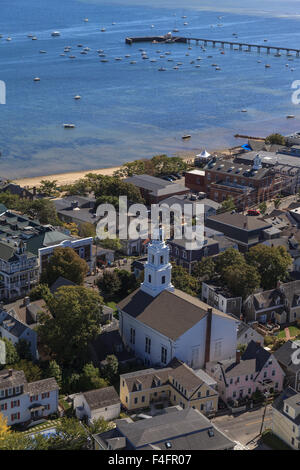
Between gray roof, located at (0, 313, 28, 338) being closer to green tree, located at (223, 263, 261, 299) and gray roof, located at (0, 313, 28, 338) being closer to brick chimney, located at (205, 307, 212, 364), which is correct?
brick chimney, located at (205, 307, 212, 364)

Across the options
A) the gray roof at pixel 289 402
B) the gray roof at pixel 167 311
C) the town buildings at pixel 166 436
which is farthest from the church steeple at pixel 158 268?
the town buildings at pixel 166 436

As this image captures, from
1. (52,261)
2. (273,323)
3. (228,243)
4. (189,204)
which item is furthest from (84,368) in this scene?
(189,204)

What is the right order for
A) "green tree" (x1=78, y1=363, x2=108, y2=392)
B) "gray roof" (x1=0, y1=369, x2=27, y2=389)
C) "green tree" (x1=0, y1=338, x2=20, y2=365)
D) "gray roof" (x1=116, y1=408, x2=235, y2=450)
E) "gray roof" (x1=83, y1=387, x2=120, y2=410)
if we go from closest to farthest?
"gray roof" (x1=116, y1=408, x2=235, y2=450) < "gray roof" (x1=0, y1=369, x2=27, y2=389) < "gray roof" (x1=83, y1=387, x2=120, y2=410) < "green tree" (x1=78, y1=363, x2=108, y2=392) < "green tree" (x1=0, y1=338, x2=20, y2=365)

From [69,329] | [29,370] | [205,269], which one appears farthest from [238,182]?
[29,370]

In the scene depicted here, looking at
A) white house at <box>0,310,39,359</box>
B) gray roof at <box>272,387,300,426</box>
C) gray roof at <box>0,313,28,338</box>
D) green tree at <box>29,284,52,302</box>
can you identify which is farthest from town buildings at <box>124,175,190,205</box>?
gray roof at <box>272,387,300,426</box>

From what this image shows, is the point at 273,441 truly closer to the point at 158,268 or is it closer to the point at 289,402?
the point at 289,402
